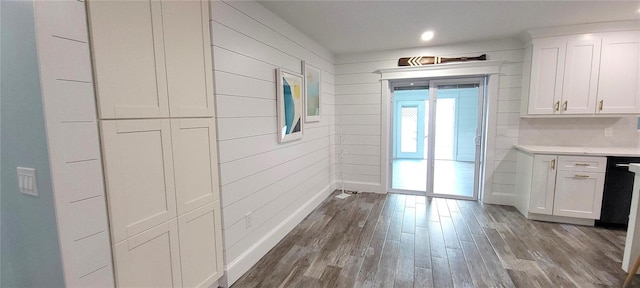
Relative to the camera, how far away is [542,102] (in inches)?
133

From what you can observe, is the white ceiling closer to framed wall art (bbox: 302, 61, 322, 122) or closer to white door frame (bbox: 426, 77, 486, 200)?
framed wall art (bbox: 302, 61, 322, 122)

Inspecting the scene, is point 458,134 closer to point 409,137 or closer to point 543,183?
point 409,137

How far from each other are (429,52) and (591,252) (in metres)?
2.96

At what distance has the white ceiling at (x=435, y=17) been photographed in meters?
2.53

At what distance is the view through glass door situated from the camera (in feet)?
13.4

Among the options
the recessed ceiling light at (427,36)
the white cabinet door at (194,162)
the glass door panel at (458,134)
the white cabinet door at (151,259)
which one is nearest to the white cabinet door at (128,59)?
the white cabinet door at (194,162)

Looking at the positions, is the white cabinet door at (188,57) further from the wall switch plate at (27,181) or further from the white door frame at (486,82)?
the white door frame at (486,82)

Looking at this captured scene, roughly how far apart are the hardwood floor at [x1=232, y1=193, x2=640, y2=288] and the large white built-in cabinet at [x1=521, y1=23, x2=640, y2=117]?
4.70ft

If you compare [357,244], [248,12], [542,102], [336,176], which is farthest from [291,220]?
[542,102]

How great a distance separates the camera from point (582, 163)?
3.05 meters

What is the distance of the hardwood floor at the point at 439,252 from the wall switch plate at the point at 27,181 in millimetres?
1465

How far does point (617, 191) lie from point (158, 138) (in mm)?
4522

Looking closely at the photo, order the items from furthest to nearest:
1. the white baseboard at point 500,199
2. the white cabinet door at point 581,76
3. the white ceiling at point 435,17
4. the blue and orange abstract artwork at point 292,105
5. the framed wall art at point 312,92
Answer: the white baseboard at point 500,199, the framed wall art at point 312,92, the white cabinet door at point 581,76, the blue and orange abstract artwork at point 292,105, the white ceiling at point 435,17

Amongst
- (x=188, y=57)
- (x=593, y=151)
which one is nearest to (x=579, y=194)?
(x=593, y=151)
